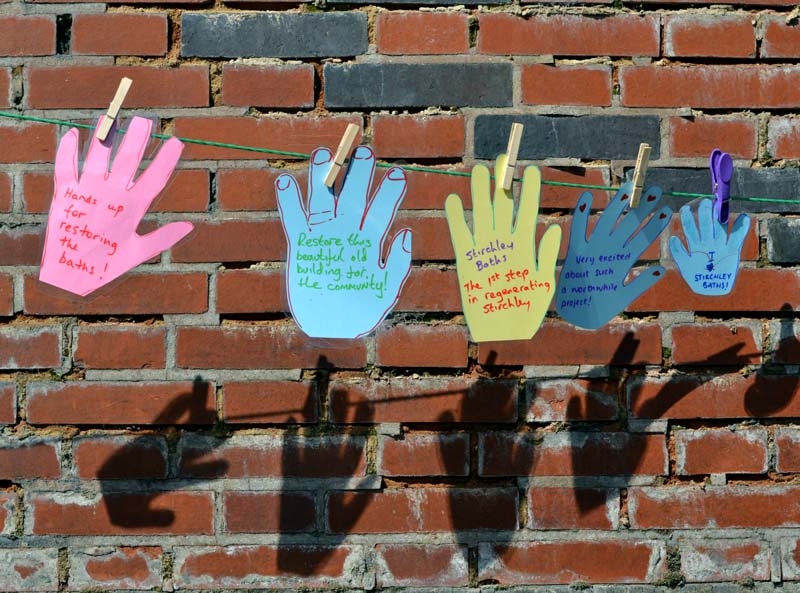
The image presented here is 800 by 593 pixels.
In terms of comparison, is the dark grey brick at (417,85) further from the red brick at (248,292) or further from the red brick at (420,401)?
the red brick at (420,401)

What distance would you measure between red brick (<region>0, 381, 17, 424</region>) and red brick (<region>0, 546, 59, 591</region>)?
0.18 meters

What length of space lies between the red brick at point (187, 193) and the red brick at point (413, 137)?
0.82 feet

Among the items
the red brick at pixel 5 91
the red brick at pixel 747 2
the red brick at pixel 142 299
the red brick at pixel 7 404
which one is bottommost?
the red brick at pixel 7 404

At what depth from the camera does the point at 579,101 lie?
1.49m

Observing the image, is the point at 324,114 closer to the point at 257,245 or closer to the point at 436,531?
the point at 257,245

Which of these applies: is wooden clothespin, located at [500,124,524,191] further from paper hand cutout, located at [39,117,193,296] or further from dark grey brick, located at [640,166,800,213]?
paper hand cutout, located at [39,117,193,296]

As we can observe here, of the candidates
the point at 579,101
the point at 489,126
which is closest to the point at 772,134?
the point at 579,101

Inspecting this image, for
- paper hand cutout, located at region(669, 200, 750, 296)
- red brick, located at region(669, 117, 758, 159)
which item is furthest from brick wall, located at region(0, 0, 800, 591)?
paper hand cutout, located at region(669, 200, 750, 296)

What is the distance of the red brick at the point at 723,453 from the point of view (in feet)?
4.91

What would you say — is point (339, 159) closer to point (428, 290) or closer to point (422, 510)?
point (428, 290)

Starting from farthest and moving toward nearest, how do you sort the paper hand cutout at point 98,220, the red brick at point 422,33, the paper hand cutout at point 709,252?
the red brick at point 422,33 → the paper hand cutout at point 709,252 → the paper hand cutout at point 98,220

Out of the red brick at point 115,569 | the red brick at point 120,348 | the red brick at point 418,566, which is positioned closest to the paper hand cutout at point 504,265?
the red brick at point 418,566

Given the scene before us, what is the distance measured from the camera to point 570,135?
4.90ft

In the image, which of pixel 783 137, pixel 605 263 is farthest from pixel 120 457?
pixel 783 137
